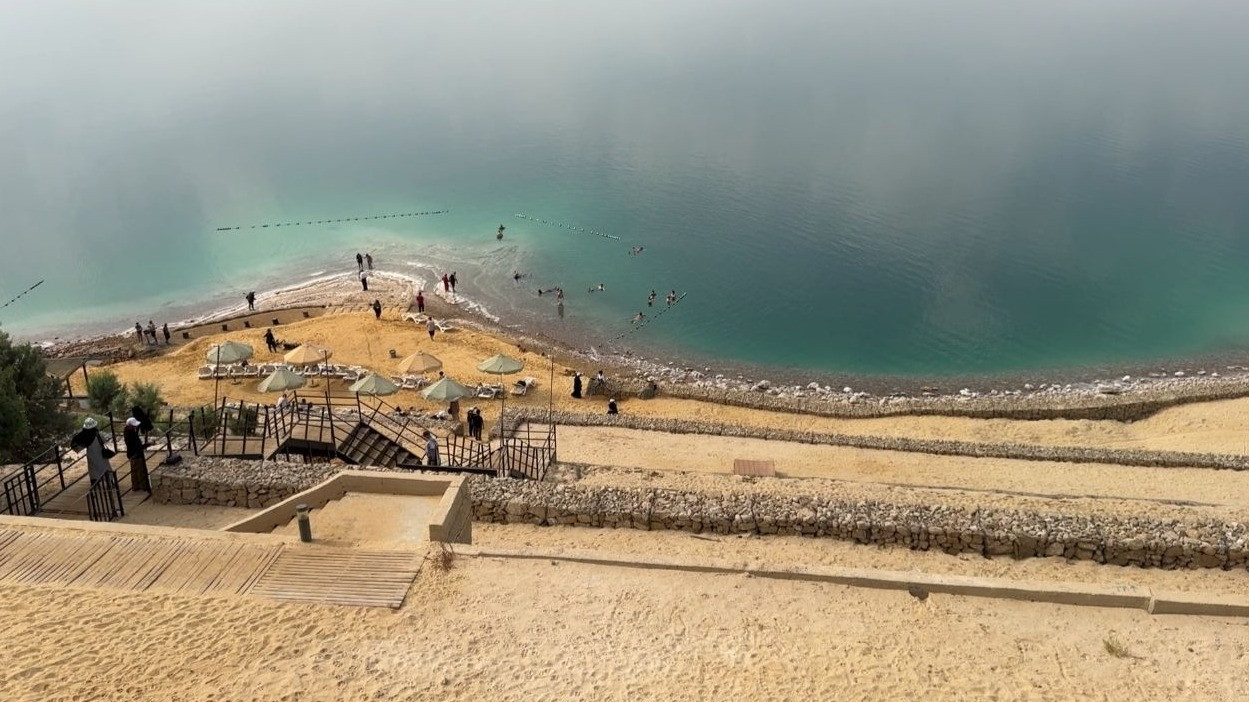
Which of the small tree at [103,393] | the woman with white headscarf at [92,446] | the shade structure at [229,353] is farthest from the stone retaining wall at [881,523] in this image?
the small tree at [103,393]

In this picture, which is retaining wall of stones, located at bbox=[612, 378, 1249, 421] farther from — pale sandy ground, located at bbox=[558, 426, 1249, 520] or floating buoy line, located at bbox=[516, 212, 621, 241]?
floating buoy line, located at bbox=[516, 212, 621, 241]

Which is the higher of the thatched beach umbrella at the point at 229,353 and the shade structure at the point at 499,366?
the thatched beach umbrella at the point at 229,353

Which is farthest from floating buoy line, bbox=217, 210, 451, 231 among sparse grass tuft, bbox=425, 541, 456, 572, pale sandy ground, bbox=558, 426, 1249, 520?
sparse grass tuft, bbox=425, 541, 456, 572

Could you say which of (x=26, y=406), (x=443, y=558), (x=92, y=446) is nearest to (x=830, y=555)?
(x=443, y=558)

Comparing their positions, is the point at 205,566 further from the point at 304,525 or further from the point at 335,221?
the point at 335,221

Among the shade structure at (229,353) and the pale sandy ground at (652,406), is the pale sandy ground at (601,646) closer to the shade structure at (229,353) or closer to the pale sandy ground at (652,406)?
the pale sandy ground at (652,406)

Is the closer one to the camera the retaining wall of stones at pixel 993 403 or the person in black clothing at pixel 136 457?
the person in black clothing at pixel 136 457

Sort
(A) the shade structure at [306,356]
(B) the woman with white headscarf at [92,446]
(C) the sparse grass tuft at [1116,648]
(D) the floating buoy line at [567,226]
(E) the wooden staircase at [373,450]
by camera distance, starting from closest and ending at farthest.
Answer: (C) the sparse grass tuft at [1116,648]
(B) the woman with white headscarf at [92,446]
(E) the wooden staircase at [373,450]
(A) the shade structure at [306,356]
(D) the floating buoy line at [567,226]

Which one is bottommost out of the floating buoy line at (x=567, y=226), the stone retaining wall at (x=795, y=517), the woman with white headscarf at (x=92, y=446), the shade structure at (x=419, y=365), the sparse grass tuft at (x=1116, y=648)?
the sparse grass tuft at (x=1116, y=648)
